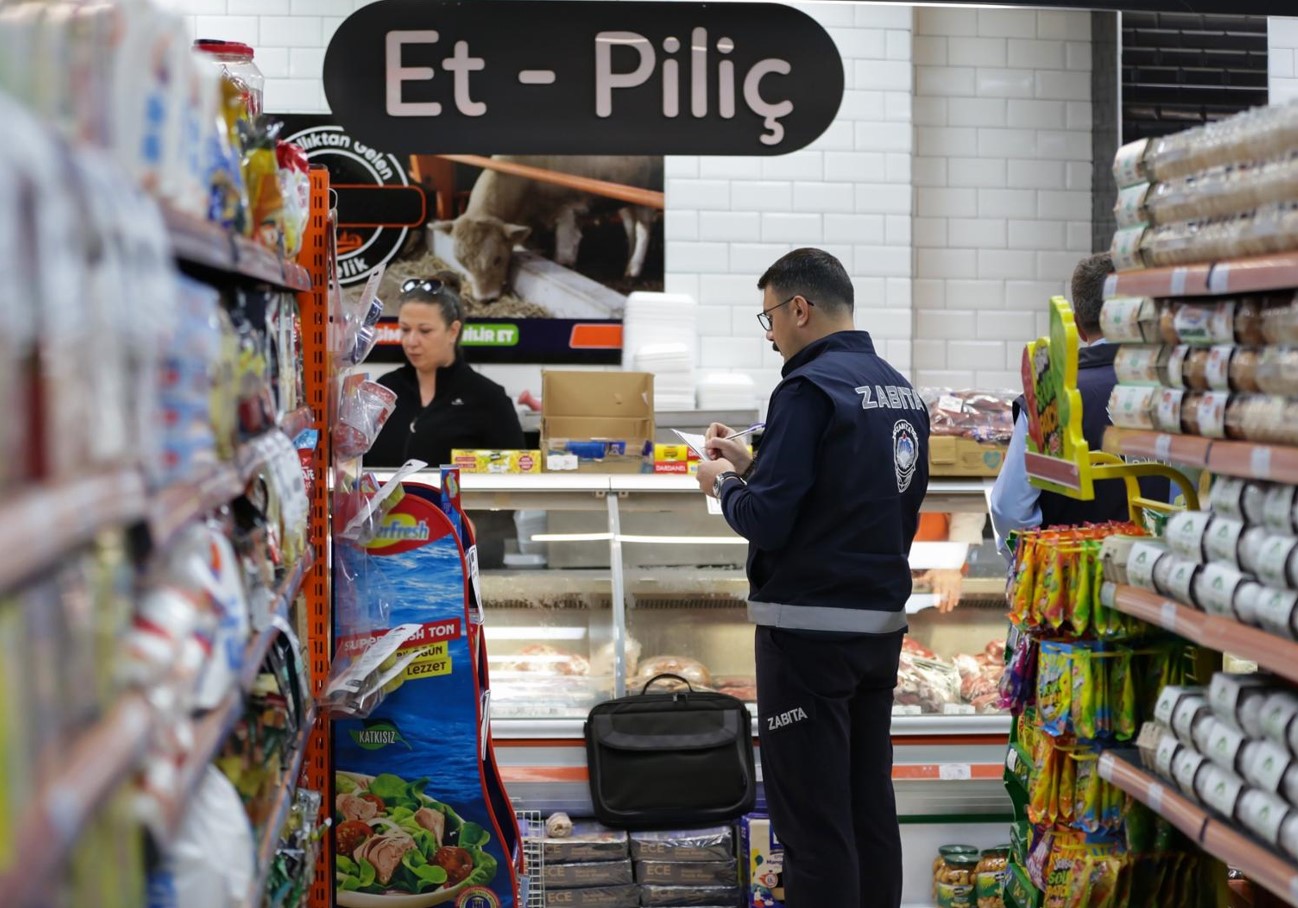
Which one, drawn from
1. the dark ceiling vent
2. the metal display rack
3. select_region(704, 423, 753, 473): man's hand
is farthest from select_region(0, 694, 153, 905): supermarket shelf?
the dark ceiling vent

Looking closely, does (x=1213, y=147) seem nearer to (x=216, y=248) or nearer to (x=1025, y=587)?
(x=1025, y=587)

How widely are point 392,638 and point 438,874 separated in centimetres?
62

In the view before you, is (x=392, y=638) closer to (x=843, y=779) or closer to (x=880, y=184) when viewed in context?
(x=843, y=779)

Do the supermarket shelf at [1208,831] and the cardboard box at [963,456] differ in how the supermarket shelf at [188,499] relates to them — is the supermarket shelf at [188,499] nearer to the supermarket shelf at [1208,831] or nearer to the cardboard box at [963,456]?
the supermarket shelf at [1208,831]

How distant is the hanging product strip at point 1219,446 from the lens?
223 centimetres

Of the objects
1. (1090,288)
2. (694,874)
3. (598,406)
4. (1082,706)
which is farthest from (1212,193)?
(598,406)

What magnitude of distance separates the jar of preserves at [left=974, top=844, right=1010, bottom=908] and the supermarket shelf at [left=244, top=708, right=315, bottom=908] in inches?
95.9

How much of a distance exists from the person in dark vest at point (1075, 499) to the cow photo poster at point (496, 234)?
3.21 meters

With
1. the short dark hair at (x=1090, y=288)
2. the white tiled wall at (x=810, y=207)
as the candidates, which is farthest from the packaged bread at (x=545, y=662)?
the white tiled wall at (x=810, y=207)

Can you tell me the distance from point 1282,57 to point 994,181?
5.28 feet

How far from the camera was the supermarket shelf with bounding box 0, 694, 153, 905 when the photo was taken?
0.96 m

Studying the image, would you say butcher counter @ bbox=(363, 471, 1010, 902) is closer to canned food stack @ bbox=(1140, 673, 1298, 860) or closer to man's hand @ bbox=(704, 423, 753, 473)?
man's hand @ bbox=(704, 423, 753, 473)

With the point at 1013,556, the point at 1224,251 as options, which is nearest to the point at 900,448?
Answer: the point at 1013,556

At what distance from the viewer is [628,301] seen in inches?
270
